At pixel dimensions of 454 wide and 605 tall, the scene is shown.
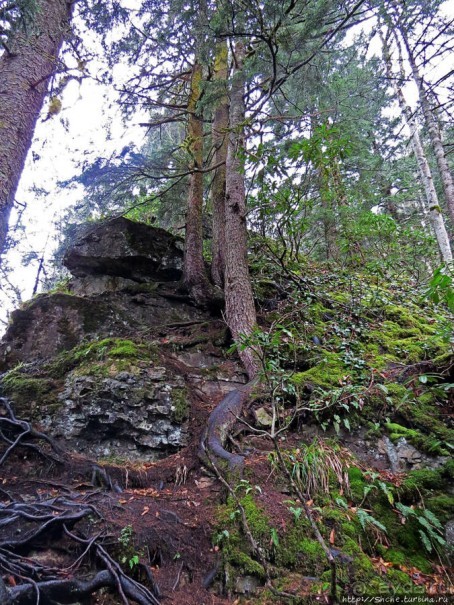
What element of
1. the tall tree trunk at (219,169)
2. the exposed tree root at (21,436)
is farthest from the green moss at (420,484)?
the tall tree trunk at (219,169)

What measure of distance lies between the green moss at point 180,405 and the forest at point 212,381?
0.03 meters

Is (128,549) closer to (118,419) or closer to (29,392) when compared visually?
(118,419)

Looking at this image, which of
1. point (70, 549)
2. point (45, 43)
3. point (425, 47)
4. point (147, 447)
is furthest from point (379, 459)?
point (425, 47)

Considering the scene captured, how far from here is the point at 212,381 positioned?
590 cm

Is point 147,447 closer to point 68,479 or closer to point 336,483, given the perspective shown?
point 68,479

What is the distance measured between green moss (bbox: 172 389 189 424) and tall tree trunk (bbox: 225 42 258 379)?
1281 mm

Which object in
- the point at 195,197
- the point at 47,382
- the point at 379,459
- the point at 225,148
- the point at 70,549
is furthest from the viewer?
the point at 225,148

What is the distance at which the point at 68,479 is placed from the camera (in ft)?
13.3

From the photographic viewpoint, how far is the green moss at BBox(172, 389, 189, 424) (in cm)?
493

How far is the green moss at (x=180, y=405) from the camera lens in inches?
194

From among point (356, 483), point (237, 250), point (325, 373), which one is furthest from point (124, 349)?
point (356, 483)

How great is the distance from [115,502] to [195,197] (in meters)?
6.87

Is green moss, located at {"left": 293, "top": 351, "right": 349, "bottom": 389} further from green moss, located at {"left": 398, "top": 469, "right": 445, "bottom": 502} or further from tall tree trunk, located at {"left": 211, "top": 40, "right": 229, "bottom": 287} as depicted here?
tall tree trunk, located at {"left": 211, "top": 40, "right": 229, "bottom": 287}

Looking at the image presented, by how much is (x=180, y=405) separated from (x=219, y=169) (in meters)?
6.39
